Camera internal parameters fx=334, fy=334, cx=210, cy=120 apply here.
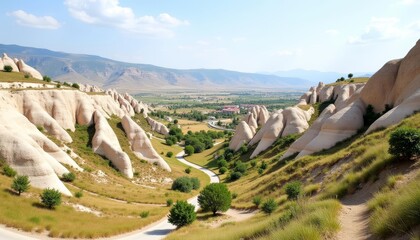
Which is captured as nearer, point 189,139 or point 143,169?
point 143,169

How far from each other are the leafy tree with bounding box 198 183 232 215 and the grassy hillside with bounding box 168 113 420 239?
2321mm

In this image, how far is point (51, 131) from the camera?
43.8 meters

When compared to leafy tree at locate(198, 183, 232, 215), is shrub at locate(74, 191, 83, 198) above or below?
below

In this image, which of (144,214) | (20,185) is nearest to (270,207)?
(144,214)

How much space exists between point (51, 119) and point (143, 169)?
14.8 meters

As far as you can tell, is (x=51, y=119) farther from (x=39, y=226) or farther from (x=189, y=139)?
(x=189, y=139)

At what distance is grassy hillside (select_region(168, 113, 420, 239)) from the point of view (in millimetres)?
8719

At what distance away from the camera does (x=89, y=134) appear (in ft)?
164

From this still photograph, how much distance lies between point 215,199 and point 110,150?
23.8 meters

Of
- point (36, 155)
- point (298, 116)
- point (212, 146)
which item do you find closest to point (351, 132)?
point (298, 116)

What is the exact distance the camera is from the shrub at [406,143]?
14.3 m

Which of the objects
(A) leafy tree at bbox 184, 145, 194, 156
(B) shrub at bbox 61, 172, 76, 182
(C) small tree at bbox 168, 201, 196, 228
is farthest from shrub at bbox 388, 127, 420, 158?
(A) leafy tree at bbox 184, 145, 194, 156

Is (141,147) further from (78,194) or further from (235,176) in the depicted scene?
(78,194)

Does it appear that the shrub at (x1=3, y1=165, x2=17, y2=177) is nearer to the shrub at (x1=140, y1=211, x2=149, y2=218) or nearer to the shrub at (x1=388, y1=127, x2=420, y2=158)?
the shrub at (x1=140, y1=211, x2=149, y2=218)
